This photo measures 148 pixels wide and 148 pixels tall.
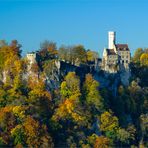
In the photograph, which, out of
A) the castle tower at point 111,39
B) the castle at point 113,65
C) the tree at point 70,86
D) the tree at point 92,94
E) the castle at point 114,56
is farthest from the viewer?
the castle tower at point 111,39

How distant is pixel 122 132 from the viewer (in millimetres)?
106750

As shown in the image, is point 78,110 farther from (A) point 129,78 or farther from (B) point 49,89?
(A) point 129,78

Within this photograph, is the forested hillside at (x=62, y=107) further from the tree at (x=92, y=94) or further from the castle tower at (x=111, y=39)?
the castle tower at (x=111, y=39)

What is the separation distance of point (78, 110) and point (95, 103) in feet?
8.66

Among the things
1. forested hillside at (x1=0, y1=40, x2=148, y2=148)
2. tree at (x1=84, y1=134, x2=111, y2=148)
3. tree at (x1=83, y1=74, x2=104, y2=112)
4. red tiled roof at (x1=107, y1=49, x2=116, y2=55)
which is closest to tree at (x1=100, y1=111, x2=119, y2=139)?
forested hillside at (x1=0, y1=40, x2=148, y2=148)

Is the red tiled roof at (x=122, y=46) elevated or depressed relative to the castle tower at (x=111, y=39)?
depressed

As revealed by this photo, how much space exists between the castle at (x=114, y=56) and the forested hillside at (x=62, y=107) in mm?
2116

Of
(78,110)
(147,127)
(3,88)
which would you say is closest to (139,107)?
(147,127)

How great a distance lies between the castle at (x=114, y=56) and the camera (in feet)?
386

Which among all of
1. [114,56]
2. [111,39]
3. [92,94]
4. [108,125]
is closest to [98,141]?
[108,125]

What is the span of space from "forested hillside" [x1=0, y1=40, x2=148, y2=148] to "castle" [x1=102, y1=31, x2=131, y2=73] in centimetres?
212

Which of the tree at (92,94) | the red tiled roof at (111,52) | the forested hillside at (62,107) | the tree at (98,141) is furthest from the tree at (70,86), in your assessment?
the red tiled roof at (111,52)

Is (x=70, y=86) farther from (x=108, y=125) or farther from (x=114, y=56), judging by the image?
(x=114, y=56)

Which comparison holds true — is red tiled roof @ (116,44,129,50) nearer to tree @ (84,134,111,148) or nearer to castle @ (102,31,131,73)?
castle @ (102,31,131,73)
